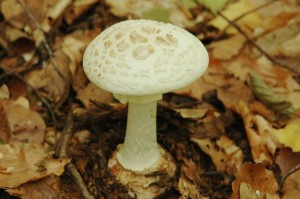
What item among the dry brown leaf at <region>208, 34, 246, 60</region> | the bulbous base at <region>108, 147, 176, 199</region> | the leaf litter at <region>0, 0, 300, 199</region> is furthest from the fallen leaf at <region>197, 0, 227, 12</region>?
the bulbous base at <region>108, 147, 176, 199</region>

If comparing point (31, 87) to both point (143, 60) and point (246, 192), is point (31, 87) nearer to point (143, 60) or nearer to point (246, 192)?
point (143, 60)

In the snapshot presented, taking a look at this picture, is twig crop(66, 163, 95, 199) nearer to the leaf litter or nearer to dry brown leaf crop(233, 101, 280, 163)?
Result: the leaf litter

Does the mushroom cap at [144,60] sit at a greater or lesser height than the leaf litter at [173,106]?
greater

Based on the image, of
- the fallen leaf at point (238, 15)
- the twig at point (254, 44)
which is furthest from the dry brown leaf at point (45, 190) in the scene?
the fallen leaf at point (238, 15)

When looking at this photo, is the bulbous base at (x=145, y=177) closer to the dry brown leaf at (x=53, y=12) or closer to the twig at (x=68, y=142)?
the twig at (x=68, y=142)

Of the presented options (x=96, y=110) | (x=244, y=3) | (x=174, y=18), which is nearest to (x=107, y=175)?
(x=96, y=110)

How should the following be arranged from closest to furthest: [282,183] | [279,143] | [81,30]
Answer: [282,183] < [279,143] < [81,30]

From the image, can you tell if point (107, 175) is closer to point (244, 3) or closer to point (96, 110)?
point (96, 110)
